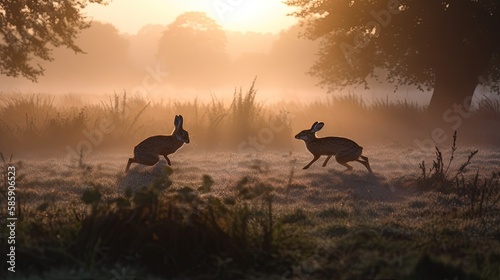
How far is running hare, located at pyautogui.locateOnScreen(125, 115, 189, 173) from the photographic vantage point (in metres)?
12.4

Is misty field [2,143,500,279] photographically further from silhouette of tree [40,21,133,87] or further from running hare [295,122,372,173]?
silhouette of tree [40,21,133,87]

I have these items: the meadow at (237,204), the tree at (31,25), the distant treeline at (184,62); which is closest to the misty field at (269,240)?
the meadow at (237,204)

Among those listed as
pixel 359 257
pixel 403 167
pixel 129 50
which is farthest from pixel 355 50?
pixel 129 50

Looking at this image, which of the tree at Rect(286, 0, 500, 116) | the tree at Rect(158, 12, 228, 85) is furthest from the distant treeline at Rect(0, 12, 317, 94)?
the tree at Rect(286, 0, 500, 116)

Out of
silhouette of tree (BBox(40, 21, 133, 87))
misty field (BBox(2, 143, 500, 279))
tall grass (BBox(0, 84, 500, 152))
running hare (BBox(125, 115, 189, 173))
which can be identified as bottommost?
misty field (BBox(2, 143, 500, 279))

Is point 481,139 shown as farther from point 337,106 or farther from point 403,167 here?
point 403,167

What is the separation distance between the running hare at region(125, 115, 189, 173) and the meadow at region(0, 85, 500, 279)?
26 centimetres

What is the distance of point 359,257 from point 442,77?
56.9ft

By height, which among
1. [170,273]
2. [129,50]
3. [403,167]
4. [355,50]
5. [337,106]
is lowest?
[170,273]

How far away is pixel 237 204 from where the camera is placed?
8.33 metres

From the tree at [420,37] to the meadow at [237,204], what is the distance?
2.43 metres

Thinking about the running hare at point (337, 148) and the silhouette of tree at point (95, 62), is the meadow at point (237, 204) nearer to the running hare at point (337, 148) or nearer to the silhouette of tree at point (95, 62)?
the running hare at point (337, 148)

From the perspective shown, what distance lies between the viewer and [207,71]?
94812 mm

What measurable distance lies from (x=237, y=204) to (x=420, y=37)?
1495 centimetres
